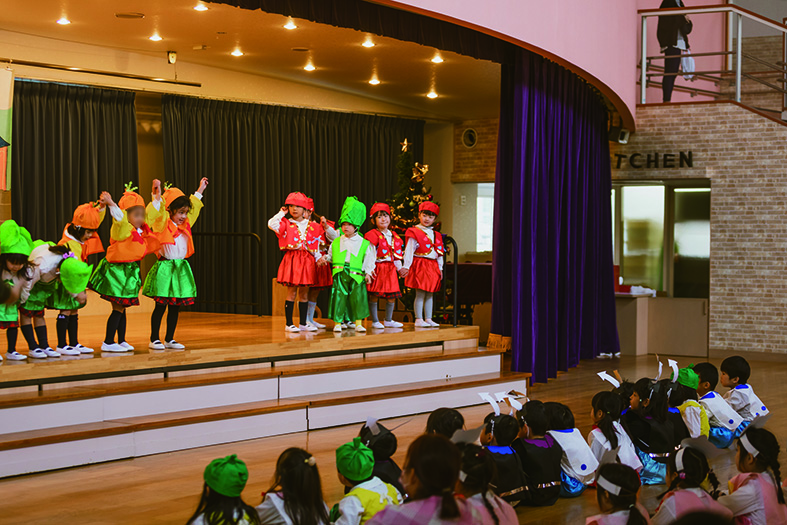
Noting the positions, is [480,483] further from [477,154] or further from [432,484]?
[477,154]

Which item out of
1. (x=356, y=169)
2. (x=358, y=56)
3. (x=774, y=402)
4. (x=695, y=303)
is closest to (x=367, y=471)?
(x=774, y=402)

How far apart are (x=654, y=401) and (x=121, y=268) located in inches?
147

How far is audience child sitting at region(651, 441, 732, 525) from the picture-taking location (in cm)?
364

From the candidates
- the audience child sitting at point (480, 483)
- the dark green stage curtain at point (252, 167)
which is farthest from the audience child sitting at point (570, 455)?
the dark green stage curtain at point (252, 167)

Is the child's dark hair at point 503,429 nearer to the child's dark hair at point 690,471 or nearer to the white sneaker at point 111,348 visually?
the child's dark hair at point 690,471

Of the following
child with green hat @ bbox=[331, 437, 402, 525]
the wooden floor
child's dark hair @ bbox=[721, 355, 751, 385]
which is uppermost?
child's dark hair @ bbox=[721, 355, 751, 385]

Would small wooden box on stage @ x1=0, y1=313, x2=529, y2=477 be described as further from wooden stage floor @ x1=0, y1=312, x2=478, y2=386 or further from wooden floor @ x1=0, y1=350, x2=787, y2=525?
wooden floor @ x1=0, y1=350, x2=787, y2=525

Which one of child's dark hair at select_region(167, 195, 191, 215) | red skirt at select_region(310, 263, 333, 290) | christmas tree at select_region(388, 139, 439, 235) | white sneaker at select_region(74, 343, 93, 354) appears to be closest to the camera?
white sneaker at select_region(74, 343, 93, 354)

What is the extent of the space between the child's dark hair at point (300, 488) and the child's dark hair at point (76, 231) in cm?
354

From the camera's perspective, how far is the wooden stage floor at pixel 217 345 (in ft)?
19.2

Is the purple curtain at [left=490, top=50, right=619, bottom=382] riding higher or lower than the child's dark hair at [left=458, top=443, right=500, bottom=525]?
higher

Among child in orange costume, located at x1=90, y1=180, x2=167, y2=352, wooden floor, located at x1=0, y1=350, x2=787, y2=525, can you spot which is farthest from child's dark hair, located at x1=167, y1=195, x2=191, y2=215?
wooden floor, located at x1=0, y1=350, x2=787, y2=525

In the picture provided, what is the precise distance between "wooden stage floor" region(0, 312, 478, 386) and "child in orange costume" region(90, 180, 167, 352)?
21 centimetres

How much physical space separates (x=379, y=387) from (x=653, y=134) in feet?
21.5
